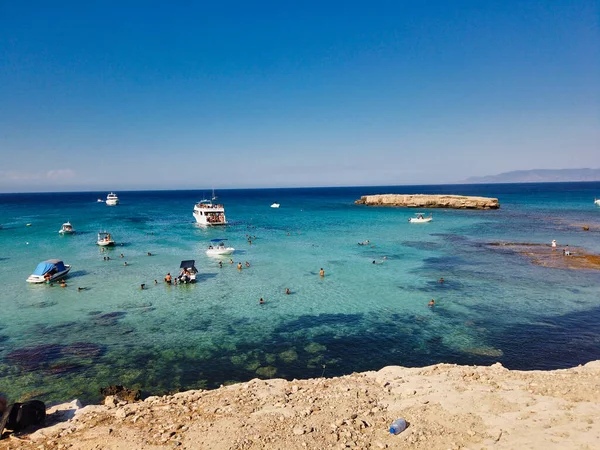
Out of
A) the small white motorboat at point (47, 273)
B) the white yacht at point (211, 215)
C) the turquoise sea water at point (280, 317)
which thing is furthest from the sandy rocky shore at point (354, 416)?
the white yacht at point (211, 215)

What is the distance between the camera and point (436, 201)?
106688 mm

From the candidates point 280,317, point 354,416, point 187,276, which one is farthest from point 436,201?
point 354,416

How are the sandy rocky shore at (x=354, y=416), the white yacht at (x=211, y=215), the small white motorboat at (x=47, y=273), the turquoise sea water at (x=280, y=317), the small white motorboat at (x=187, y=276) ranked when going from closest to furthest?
the sandy rocky shore at (x=354, y=416) → the turquoise sea water at (x=280, y=317) → the small white motorboat at (x=187, y=276) → the small white motorboat at (x=47, y=273) → the white yacht at (x=211, y=215)

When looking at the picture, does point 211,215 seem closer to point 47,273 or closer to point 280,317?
point 47,273

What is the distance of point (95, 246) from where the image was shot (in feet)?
164

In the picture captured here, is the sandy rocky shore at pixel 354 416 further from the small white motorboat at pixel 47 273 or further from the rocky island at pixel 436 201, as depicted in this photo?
the rocky island at pixel 436 201

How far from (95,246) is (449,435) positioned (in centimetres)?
5075

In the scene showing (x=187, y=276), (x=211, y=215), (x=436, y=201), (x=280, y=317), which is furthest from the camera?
(x=436, y=201)

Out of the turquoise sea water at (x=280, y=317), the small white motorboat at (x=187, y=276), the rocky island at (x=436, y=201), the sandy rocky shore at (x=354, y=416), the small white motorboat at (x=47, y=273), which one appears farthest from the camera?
the rocky island at (x=436, y=201)

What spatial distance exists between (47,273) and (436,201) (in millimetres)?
96502

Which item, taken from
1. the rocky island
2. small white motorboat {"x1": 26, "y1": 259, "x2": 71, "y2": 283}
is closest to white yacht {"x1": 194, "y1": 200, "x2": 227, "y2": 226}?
small white motorboat {"x1": 26, "y1": 259, "x2": 71, "y2": 283}

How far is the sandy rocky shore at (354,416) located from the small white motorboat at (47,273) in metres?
22.9

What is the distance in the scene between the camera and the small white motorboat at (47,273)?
3161cm

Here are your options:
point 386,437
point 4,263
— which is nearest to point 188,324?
point 386,437
